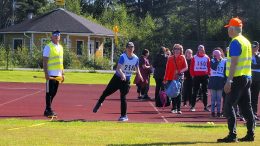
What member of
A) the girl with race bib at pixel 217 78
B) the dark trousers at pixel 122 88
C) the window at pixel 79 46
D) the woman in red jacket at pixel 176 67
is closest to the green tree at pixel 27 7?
the window at pixel 79 46

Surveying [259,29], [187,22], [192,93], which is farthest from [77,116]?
[187,22]

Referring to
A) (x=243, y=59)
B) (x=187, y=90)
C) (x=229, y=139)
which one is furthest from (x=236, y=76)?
(x=187, y=90)

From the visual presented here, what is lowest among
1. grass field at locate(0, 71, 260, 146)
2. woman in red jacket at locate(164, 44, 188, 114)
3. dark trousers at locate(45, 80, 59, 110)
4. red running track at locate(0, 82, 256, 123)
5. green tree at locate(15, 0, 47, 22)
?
red running track at locate(0, 82, 256, 123)

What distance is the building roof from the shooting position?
185ft

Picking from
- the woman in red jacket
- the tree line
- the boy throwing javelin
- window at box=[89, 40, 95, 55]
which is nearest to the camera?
the boy throwing javelin

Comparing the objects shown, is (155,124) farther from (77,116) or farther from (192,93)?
(192,93)

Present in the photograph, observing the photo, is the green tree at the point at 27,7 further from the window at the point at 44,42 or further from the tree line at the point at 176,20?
the window at the point at 44,42

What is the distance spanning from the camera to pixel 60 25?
5712 cm

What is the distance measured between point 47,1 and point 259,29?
3617cm

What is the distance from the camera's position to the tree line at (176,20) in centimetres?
6359

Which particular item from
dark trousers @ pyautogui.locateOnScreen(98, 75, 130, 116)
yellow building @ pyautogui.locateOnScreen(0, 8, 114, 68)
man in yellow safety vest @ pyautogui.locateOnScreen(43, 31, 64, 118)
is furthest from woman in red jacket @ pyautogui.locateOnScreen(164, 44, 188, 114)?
yellow building @ pyautogui.locateOnScreen(0, 8, 114, 68)

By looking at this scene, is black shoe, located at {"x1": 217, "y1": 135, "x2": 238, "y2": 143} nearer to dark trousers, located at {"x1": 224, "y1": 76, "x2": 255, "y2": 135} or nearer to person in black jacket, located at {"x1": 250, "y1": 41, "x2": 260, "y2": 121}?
dark trousers, located at {"x1": 224, "y1": 76, "x2": 255, "y2": 135}

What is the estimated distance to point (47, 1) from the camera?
8794 cm

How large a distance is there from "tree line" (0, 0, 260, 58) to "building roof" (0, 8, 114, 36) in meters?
4.65
